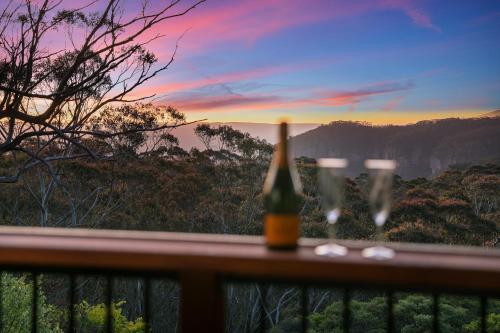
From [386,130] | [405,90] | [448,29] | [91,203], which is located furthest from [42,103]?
[448,29]

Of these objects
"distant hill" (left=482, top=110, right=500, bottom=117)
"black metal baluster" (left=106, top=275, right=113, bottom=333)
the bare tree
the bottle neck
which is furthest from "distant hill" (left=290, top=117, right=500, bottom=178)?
the bottle neck

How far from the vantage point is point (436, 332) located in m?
1.51

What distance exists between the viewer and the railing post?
133 cm

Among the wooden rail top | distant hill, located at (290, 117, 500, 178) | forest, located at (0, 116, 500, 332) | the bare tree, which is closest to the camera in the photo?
the wooden rail top

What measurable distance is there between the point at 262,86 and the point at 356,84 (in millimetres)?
2661

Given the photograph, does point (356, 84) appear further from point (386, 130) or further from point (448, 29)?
point (448, 29)

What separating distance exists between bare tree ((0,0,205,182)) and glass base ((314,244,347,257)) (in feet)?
15.4

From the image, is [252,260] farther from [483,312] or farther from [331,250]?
[483,312]

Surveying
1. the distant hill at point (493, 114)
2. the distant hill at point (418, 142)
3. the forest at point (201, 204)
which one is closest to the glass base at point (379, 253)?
the forest at point (201, 204)

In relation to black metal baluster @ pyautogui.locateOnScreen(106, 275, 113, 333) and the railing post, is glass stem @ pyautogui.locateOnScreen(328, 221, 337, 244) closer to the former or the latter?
the railing post

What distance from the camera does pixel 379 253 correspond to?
1.33 meters

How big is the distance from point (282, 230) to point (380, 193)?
0.23 m

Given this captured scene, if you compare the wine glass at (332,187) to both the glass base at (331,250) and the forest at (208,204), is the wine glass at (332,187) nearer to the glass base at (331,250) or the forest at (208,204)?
the glass base at (331,250)

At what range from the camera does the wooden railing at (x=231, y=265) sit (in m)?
1.24
